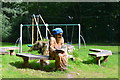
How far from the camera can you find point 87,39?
2258cm

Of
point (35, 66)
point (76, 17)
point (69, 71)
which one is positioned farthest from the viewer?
point (76, 17)

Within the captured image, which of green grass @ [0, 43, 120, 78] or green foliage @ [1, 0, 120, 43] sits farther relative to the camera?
green foliage @ [1, 0, 120, 43]

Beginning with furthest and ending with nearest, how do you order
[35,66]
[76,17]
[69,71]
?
[76,17]
[35,66]
[69,71]

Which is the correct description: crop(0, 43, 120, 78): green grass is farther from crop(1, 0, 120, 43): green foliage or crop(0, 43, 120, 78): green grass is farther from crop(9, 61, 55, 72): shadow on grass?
crop(1, 0, 120, 43): green foliage

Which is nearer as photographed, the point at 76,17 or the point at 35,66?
the point at 35,66

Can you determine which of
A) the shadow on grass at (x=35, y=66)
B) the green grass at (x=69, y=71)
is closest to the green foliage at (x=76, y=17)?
the green grass at (x=69, y=71)

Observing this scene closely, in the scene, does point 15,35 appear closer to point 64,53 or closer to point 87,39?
point 87,39

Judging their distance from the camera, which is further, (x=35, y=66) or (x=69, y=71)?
(x=35, y=66)

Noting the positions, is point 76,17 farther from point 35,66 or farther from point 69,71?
point 69,71

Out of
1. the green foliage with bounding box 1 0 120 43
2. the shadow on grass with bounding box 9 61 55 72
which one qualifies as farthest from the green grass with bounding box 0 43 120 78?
the green foliage with bounding box 1 0 120 43

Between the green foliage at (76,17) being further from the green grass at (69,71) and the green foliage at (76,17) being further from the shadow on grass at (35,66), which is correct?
the shadow on grass at (35,66)

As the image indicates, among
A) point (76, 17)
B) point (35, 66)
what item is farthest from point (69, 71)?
point (76, 17)

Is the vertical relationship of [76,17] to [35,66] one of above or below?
above

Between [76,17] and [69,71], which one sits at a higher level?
[76,17]
